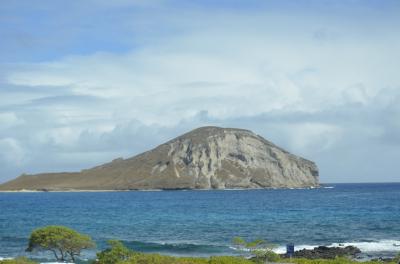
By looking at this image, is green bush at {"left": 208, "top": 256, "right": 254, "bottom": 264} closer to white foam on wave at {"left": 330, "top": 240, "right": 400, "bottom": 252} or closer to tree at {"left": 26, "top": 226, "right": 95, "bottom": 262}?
tree at {"left": 26, "top": 226, "right": 95, "bottom": 262}

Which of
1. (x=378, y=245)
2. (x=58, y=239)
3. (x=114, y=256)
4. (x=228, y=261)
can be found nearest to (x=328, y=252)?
(x=378, y=245)

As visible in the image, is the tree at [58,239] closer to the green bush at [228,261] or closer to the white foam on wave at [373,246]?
the green bush at [228,261]

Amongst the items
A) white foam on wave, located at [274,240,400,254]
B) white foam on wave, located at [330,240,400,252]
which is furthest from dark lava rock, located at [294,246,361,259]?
white foam on wave, located at [330,240,400,252]

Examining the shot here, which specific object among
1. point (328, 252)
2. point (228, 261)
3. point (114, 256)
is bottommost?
point (328, 252)

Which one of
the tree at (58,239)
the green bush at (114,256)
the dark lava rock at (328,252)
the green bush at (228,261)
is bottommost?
the dark lava rock at (328,252)

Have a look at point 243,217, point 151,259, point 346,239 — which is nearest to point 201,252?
point 346,239

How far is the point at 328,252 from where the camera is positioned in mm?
52781

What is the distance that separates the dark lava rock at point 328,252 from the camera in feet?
167

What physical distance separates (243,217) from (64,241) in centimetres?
6962

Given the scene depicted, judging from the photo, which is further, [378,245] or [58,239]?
[378,245]

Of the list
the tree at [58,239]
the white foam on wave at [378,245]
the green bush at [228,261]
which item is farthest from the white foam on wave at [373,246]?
the tree at [58,239]

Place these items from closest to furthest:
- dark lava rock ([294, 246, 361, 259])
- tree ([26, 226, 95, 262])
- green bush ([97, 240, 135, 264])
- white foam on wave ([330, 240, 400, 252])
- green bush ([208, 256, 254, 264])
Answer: green bush ([97, 240, 135, 264]) < green bush ([208, 256, 254, 264]) < tree ([26, 226, 95, 262]) < dark lava rock ([294, 246, 361, 259]) < white foam on wave ([330, 240, 400, 252])

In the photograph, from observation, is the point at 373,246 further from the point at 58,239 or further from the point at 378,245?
the point at 58,239

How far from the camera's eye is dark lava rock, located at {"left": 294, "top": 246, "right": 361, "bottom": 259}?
51.0 m
